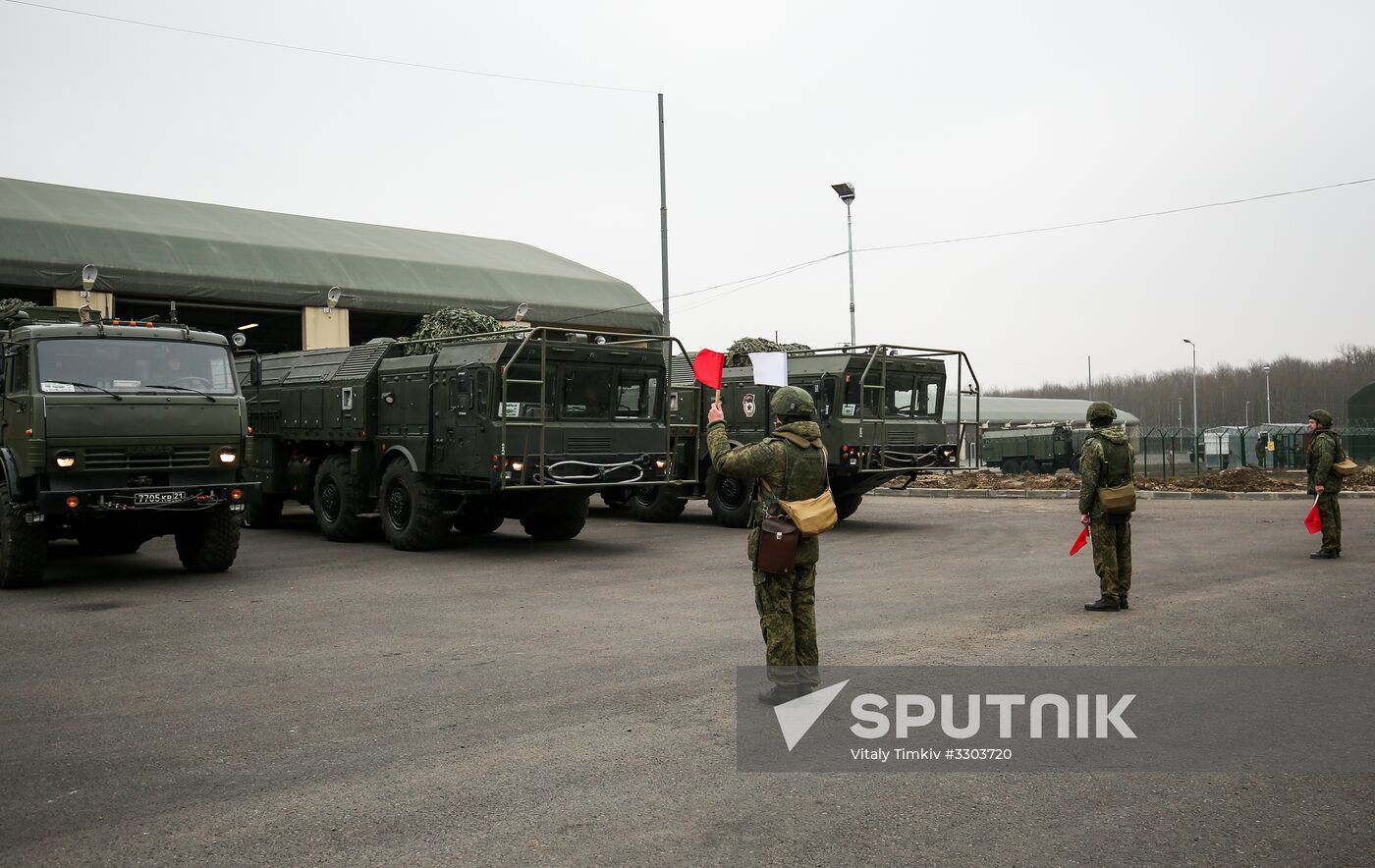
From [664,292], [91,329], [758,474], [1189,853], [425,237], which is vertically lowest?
[1189,853]

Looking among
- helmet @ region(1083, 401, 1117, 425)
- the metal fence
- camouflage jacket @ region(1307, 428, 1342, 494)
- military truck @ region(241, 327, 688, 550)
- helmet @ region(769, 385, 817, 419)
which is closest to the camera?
helmet @ region(769, 385, 817, 419)

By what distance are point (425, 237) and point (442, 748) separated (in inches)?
1286

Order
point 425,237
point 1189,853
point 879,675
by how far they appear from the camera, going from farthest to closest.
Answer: point 425,237 < point 879,675 < point 1189,853

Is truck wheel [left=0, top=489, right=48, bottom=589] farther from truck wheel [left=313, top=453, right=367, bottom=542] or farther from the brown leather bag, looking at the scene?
the brown leather bag

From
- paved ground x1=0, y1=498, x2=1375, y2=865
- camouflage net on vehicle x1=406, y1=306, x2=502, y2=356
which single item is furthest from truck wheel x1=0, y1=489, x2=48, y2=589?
camouflage net on vehicle x1=406, y1=306, x2=502, y2=356

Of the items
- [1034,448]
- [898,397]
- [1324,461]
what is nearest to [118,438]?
[898,397]

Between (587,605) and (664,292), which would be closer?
(587,605)

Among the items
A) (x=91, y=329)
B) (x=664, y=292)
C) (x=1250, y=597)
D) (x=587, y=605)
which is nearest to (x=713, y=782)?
(x=587, y=605)

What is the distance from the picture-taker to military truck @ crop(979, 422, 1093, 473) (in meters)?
43.9

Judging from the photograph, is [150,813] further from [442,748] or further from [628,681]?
[628,681]

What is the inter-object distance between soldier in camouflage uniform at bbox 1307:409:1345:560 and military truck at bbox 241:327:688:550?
7.85 m

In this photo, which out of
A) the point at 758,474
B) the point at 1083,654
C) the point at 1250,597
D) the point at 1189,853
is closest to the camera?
the point at 1189,853

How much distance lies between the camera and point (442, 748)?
5598 millimetres

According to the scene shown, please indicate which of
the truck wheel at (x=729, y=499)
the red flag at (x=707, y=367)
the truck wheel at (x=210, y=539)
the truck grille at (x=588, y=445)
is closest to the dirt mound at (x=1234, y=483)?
the truck wheel at (x=729, y=499)
